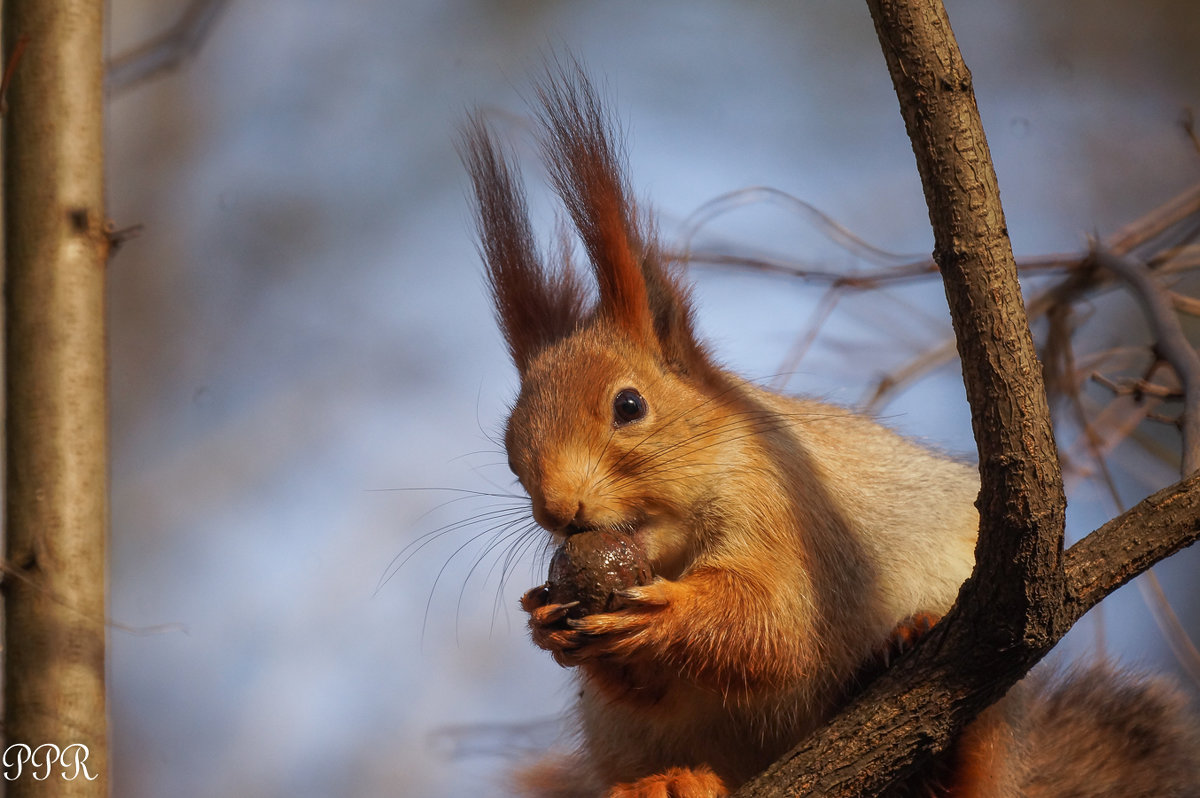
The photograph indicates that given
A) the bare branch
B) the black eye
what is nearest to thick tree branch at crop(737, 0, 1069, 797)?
the black eye

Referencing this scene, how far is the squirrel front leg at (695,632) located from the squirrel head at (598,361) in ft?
0.56

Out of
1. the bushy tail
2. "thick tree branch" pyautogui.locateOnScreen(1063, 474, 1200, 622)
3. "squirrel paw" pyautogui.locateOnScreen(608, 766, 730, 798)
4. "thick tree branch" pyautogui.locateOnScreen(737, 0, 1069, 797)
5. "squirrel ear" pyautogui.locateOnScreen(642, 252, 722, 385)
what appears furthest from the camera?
the bushy tail

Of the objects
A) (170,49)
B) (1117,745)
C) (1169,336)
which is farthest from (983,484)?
(170,49)

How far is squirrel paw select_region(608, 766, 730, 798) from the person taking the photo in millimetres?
2262

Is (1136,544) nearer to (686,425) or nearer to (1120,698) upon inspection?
(686,425)

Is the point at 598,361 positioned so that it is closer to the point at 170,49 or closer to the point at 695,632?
the point at 695,632

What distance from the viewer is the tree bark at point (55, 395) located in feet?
6.11

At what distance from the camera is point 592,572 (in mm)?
2139

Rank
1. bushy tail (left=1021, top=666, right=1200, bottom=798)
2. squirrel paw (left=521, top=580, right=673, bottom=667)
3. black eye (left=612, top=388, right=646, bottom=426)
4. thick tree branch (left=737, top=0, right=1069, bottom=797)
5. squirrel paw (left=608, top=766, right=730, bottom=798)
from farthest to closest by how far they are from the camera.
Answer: bushy tail (left=1021, top=666, right=1200, bottom=798)
black eye (left=612, top=388, right=646, bottom=426)
squirrel paw (left=608, top=766, right=730, bottom=798)
squirrel paw (left=521, top=580, right=673, bottom=667)
thick tree branch (left=737, top=0, right=1069, bottom=797)

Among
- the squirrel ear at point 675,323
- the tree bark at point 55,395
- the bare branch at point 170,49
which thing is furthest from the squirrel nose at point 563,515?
→ the bare branch at point 170,49

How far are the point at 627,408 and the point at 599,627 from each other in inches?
Answer: 20.7

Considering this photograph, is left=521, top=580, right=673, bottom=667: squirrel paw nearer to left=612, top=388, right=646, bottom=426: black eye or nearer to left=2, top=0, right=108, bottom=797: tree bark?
left=612, top=388, right=646, bottom=426: black eye

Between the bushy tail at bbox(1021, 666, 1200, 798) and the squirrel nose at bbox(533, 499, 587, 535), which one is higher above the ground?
the squirrel nose at bbox(533, 499, 587, 535)

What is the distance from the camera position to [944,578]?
2.44 meters
